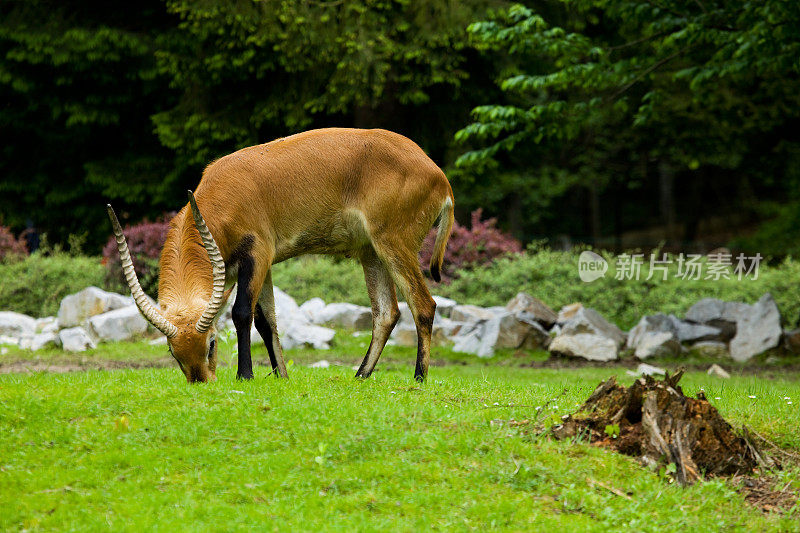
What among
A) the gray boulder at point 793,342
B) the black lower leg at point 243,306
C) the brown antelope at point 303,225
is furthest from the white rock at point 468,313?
the black lower leg at point 243,306

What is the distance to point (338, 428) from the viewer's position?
573 cm

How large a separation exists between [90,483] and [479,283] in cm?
1269

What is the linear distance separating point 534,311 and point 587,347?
4.77 ft

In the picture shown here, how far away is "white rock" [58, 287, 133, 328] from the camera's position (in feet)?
47.9

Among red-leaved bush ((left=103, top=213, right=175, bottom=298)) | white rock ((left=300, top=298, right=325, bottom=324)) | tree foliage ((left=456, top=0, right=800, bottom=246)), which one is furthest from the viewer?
red-leaved bush ((left=103, top=213, right=175, bottom=298))

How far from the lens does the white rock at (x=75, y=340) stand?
1323 cm

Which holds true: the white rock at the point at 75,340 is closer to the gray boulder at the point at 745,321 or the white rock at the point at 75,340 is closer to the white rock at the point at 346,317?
the white rock at the point at 346,317

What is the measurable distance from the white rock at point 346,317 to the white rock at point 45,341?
4.31 metres

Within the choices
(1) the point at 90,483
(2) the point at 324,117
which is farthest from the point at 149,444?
(2) the point at 324,117

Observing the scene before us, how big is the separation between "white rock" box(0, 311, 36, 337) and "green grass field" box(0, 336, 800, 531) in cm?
830

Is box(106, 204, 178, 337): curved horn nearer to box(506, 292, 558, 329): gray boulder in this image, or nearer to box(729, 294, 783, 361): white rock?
box(506, 292, 558, 329): gray boulder

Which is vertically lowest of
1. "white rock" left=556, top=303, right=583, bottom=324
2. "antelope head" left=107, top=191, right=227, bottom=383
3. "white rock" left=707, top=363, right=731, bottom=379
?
"white rock" left=707, top=363, right=731, bottom=379

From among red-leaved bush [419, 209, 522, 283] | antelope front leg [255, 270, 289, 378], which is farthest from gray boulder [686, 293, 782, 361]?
antelope front leg [255, 270, 289, 378]

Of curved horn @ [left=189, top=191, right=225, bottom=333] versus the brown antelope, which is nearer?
curved horn @ [left=189, top=191, right=225, bottom=333]
